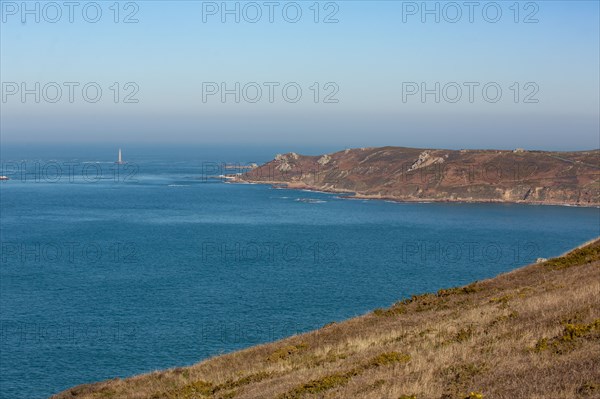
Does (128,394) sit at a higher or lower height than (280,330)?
higher

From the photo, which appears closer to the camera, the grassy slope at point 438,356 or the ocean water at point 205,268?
the grassy slope at point 438,356

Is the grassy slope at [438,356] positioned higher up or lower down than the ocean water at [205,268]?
higher up

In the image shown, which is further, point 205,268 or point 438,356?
point 205,268

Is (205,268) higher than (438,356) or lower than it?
lower

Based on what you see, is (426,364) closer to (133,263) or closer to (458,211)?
(133,263)

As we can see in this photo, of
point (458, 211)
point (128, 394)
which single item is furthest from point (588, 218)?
point (128, 394)
